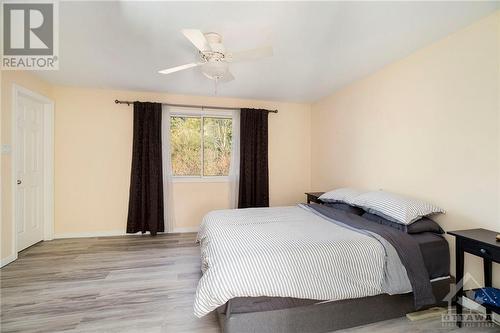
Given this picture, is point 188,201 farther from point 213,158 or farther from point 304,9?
point 304,9

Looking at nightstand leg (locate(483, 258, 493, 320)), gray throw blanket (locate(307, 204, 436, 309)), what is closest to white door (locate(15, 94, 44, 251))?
gray throw blanket (locate(307, 204, 436, 309))

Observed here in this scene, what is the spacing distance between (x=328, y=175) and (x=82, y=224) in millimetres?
4200

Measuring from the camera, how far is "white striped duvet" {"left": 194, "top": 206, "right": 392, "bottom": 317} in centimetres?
143

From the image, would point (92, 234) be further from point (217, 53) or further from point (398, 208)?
point (398, 208)

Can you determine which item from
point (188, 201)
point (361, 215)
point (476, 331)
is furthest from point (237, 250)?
point (188, 201)

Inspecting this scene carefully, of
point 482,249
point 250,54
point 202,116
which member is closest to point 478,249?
point 482,249

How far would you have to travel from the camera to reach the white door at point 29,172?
9.69ft

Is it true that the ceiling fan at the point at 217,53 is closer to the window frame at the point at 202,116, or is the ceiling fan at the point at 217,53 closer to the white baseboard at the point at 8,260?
the window frame at the point at 202,116

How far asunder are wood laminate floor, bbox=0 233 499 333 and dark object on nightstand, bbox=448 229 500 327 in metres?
0.30

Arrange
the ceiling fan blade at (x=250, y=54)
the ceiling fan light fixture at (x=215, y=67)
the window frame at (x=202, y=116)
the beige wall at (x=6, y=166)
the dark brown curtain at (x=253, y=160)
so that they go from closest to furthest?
the ceiling fan blade at (x=250, y=54), the ceiling fan light fixture at (x=215, y=67), the beige wall at (x=6, y=166), the window frame at (x=202, y=116), the dark brown curtain at (x=253, y=160)

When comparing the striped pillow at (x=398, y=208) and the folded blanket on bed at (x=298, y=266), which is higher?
the striped pillow at (x=398, y=208)

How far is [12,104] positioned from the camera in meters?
2.69

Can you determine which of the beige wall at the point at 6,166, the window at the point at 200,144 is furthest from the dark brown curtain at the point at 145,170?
the beige wall at the point at 6,166

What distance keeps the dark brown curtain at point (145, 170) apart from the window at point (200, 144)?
312 millimetres
